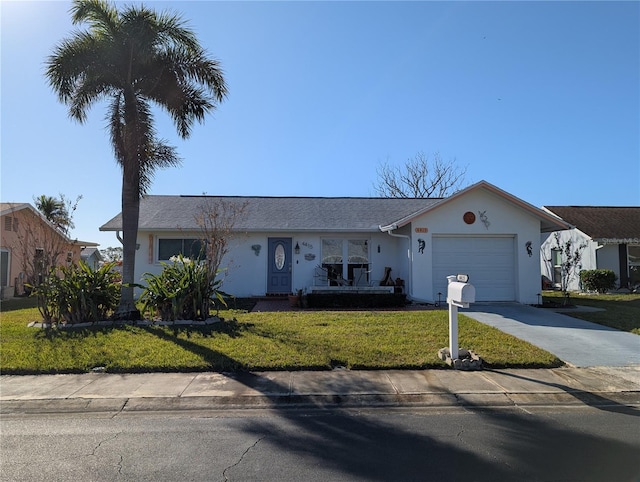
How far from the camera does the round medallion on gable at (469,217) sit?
1392 cm

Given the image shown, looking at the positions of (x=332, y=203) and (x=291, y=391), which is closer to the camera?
(x=291, y=391)

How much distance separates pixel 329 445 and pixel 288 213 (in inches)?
543

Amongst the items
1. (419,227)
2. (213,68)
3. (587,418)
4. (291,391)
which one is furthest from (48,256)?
(587,418)

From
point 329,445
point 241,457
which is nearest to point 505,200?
point 329,445

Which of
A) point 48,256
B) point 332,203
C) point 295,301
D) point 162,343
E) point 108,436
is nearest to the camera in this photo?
point 108,436

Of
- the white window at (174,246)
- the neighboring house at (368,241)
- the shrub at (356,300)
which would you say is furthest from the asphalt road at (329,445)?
the white window at (174,246)

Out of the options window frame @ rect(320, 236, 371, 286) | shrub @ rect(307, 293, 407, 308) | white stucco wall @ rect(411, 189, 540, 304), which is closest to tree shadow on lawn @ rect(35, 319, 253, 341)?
shrub @ rect(307, 293, 407, 308)

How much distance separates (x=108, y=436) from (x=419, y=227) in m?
11.3

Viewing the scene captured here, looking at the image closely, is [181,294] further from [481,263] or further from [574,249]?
[574,249]

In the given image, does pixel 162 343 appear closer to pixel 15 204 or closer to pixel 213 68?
pixel 213 68

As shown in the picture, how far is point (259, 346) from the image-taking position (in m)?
7.73

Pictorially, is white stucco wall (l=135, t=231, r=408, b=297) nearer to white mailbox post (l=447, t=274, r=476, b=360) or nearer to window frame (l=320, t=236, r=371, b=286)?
window frame (l=320, t=236, r=371, b=286)

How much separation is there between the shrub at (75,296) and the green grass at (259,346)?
652mm

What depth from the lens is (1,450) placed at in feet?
13.4
